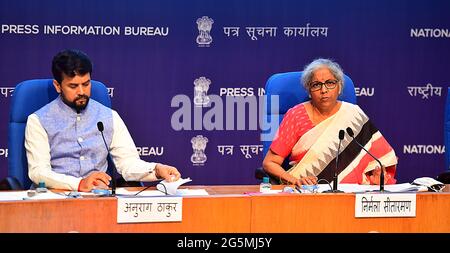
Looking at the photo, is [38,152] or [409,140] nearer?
[38,152]

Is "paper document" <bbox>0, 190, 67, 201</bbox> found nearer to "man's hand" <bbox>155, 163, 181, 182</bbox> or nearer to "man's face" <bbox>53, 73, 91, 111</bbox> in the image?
"man's hand" <bbox>155, 163, 181, 182</bbox>

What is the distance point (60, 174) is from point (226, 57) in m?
2.25

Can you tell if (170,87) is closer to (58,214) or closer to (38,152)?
(38,152)

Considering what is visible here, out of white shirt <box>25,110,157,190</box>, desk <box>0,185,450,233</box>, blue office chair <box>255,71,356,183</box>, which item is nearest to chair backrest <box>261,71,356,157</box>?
blue office chair <box>255,71,356,183</box>

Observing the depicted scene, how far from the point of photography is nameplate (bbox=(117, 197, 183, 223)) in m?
3.09

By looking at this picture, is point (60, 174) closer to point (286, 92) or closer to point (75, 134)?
point (75, 134)

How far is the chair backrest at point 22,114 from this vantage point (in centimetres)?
396

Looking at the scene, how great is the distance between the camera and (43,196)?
10.5 feet

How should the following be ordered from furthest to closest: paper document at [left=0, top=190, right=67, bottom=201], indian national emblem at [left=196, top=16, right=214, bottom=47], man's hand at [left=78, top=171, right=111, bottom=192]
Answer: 1. indian national emblem at [left=196, top=16, right=214, bottom=47]
2. man's hand at [left=78, top=171, right=111, bottom=192]
3. paper document at [left=0, top=190, right=67, bottom=201]

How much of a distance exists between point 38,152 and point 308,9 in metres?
2.48

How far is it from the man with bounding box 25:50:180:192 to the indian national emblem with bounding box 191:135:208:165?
171 centimetres

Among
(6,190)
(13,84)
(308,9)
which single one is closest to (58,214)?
(6,190)

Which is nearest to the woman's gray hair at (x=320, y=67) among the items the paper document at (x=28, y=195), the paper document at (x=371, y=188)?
the paper document at (x=371, y=188)
